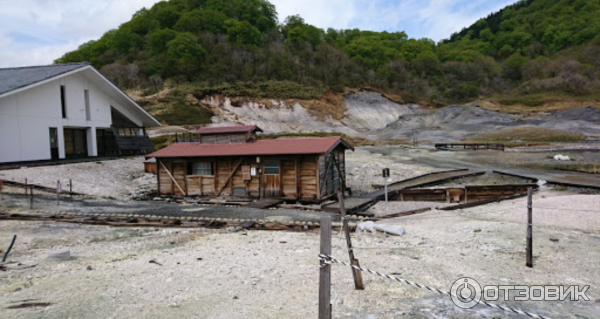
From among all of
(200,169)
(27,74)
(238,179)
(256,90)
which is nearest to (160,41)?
(256,90)

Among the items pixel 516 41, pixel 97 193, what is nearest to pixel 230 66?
pixel 97 193

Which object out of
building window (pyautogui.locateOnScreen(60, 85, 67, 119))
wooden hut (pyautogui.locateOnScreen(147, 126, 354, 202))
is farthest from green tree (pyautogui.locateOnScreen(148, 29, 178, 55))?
wooden hut (pyautogui.locateOnScreen(147, 126, 354, 202))

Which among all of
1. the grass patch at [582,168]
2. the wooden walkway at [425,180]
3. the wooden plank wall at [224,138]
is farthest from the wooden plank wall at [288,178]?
the grass patch at [582,168]

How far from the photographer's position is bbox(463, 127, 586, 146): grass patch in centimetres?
5064

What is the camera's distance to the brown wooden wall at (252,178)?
1816 centimetres

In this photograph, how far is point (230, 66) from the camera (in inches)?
3108

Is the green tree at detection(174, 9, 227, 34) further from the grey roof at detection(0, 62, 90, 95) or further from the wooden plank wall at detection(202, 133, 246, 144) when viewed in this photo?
the wooden plank wall at detection(202, 133, 246, 144)

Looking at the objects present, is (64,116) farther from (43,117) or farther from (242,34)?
(242,34)

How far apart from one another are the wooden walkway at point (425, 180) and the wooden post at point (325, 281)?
14552mm

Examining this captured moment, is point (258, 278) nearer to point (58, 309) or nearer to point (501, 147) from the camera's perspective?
point (58, 309)

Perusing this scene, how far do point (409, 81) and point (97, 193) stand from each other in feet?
314

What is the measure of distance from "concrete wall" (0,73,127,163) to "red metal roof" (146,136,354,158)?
1236cm

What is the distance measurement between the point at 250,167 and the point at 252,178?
2.04ft

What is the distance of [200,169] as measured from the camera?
20.6m
